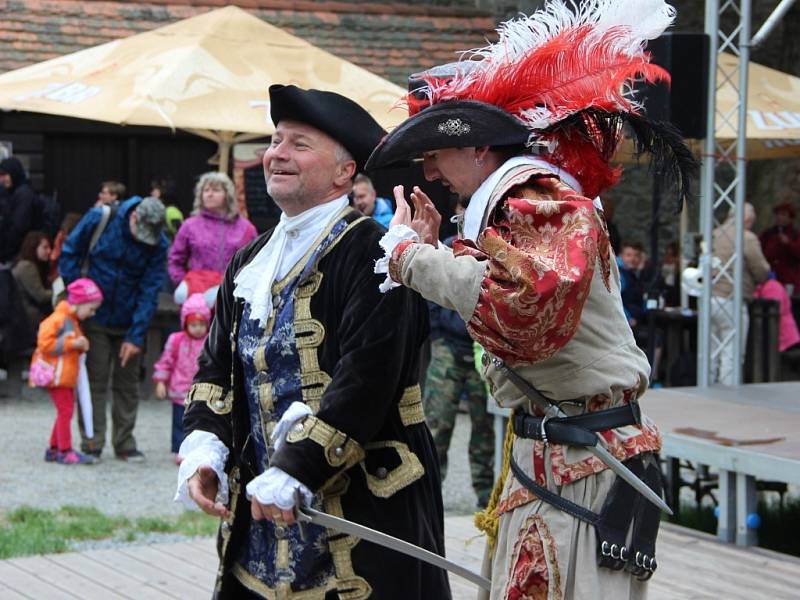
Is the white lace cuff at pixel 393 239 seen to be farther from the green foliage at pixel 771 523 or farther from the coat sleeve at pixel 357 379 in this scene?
the green foliage at pixel 771 523

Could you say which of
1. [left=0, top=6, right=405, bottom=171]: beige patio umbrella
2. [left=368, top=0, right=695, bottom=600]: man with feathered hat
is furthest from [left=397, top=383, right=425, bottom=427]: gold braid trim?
[left=0, top=6, right=405, bottom=171]: beige patio umbrella

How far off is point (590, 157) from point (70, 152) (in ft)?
41.1

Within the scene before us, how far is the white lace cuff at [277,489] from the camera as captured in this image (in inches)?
118

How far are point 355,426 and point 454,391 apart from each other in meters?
4.00

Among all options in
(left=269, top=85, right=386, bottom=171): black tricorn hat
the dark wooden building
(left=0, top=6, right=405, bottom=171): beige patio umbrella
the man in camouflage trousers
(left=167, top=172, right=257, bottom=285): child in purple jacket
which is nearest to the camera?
(left=269, top=85, right=386, bottom=171): black tricorn hat

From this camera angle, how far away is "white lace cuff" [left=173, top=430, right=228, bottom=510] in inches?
131

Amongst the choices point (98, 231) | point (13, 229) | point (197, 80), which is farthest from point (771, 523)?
point (13, 229)

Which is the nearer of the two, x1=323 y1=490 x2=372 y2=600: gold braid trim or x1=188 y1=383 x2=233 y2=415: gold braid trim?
x1=323 y1=490 x2=372 y2=600: gold braid trim

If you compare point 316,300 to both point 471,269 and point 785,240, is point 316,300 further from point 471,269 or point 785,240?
point 785,240

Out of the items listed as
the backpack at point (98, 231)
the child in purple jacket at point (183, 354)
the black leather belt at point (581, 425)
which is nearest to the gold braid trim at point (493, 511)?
the black leather belt at point (581, 425)

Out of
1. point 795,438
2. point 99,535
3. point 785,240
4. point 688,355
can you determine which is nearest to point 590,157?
point 795,438

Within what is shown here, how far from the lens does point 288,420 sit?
3.15 m

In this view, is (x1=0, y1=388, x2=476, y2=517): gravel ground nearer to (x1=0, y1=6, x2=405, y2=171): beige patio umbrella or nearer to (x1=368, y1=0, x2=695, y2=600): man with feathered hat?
(x1=0, y1=6, x2=405, y2=171): beige patio umbrella

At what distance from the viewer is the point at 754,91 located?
11938mm
